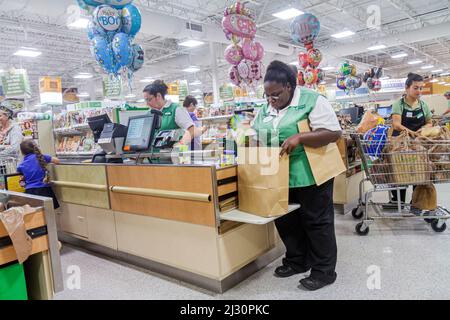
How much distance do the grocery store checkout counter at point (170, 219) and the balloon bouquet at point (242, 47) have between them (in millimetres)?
3795

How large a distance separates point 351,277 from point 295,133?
1.25 metres

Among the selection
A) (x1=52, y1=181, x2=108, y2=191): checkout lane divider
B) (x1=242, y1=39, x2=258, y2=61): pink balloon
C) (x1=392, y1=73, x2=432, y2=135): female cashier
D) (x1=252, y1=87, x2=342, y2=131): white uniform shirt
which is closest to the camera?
(x1=252, y1=87, x2=342, y2=131): white uniform shirt

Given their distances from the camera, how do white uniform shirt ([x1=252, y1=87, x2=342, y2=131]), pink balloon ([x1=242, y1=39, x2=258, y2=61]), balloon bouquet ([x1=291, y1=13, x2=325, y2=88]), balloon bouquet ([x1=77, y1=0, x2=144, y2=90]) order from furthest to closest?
balloon bouquet ([x1=291, y1=13, x2=325, y2=88]) → pink balloon ([x1=242, y1=39, x2=258, y2=61]) → balloon bouquet ([x1=77, y1=0, x2=144, y2=90]) → white uniform shirt ([x1=252, y1=87, x2=342, y2=131])

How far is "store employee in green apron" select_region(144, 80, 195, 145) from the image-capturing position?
11.0ft

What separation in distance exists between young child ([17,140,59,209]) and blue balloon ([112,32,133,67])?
1.52m

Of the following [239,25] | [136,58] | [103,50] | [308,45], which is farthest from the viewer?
[308,45]

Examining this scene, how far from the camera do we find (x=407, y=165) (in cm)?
345

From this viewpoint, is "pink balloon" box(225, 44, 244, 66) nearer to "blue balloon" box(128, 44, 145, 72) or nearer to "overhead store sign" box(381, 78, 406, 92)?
"blue balloon" box(128, 44, 145, 72)

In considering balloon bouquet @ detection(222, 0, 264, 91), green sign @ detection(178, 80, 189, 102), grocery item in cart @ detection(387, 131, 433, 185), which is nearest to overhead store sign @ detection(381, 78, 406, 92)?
green sign @ detection(178, 80, 189, 102)

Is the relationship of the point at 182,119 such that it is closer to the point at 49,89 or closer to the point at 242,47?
the point at 242,47

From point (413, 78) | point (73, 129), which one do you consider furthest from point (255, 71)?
point (73, 129)

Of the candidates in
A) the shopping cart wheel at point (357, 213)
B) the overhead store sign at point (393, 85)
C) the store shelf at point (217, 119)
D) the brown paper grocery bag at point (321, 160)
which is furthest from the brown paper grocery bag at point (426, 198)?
the overhead store sign at point (393, 85)
